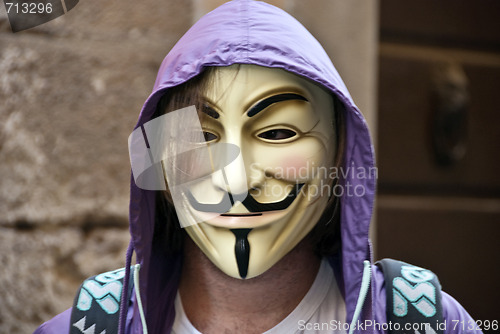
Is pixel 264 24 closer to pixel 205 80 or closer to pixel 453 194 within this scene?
pixel 205 80

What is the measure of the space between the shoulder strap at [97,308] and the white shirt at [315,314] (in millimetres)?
141

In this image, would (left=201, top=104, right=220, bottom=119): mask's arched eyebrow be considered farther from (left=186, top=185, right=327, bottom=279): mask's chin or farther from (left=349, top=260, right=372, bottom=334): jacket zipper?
(left=349, top=260, right=372, bottom=334): jacket zipper

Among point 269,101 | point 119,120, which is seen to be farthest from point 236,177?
point 119,120

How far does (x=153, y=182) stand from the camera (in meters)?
1.51

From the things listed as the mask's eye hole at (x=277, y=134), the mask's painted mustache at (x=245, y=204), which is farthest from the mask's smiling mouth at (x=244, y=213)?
the mask's eye hole at (x=277, y=134)

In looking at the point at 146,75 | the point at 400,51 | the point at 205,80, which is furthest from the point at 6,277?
the point at 400,51

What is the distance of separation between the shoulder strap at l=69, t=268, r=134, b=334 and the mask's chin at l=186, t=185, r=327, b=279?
23 cm

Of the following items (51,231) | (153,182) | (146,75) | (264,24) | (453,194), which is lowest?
(453,194)

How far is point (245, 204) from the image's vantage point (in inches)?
53.8

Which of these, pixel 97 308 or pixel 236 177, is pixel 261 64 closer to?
pixel 236 177

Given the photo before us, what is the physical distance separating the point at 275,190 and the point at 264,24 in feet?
1.19

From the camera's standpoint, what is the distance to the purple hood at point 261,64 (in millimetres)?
1370

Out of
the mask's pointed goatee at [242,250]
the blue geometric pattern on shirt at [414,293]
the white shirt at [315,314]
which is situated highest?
the mask's pointed goatee at [242,250]

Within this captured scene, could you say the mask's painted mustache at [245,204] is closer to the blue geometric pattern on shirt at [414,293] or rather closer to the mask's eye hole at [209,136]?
the mask's eye hole at [209,136]
